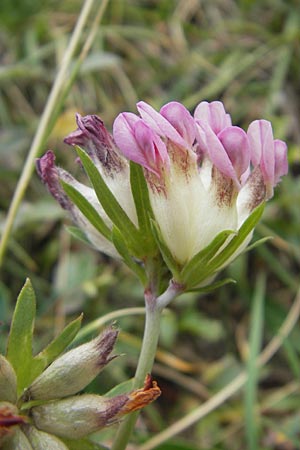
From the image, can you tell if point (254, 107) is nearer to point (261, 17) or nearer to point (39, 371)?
point (261, 17)

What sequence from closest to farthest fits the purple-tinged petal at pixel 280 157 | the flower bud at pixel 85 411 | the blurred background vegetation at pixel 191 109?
the flower bud at pixel 85 411 < the purple-tinged petal at pixel 280 157 < the blurred background vegetation at pixel 191 109

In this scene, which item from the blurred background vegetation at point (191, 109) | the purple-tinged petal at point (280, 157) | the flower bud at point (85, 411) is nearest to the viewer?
the flower bud at point (85, 411)

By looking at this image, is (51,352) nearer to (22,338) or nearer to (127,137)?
(22,338)

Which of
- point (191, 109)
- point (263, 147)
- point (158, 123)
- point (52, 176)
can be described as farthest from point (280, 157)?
point (191, 109)

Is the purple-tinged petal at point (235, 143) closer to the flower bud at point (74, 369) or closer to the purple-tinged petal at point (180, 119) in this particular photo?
the purple-tinged petal at point (180, 119)

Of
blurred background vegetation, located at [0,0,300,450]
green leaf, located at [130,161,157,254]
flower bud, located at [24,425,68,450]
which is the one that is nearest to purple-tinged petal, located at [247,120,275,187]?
green leaf, located at [130,161,157,254]

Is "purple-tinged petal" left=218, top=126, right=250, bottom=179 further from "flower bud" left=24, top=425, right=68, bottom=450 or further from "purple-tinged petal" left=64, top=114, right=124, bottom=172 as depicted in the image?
"flower bud" left=24, top=425, right=68, bottom=450

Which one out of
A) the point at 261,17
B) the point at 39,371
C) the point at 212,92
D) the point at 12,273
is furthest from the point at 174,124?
the point at 261,17

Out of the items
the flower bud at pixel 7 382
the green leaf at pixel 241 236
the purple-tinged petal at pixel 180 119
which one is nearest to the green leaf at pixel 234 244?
the green leaf at pixel 241 236

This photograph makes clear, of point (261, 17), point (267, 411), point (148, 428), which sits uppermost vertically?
point (261, 17)
